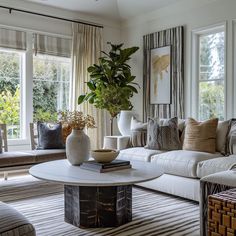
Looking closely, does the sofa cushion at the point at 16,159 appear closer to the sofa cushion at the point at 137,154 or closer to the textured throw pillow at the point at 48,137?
the textured throw pillow at the point at 48,137

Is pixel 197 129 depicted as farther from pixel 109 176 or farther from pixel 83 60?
pixel 83 60

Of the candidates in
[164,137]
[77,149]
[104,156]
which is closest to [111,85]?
[164,137]

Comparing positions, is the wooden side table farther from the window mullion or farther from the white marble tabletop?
the window mullion

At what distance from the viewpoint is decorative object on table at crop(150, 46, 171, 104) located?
5.67m

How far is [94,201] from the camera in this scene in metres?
2.78

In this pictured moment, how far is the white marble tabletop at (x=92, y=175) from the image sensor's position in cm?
252

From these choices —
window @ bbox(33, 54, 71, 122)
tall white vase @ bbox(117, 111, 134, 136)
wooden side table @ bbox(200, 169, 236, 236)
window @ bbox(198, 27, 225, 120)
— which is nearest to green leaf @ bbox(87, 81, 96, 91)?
window @ bbox(33, 54, 71, 122)

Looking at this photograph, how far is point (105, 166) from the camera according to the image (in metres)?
2.91

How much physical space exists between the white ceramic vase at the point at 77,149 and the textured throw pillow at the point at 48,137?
5.04 ft

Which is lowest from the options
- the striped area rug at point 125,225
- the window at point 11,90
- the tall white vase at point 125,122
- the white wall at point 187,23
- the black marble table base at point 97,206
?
the striped area rug at point 125,225

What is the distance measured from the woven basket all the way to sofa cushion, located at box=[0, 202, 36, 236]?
1.15 m

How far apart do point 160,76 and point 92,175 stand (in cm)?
345

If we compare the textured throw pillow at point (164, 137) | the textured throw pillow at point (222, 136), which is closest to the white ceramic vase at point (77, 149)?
the textured throw pillow at point (164, 137)

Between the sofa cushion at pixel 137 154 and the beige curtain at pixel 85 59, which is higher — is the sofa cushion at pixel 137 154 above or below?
below
